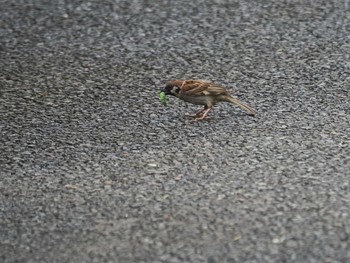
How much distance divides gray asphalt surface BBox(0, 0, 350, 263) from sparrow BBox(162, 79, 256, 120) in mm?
128

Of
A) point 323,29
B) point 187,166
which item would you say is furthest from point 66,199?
point 323,29

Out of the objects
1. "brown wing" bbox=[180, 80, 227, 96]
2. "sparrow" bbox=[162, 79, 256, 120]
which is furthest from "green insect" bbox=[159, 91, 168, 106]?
"brown wing" bbox=[180, 80, 227, 96]

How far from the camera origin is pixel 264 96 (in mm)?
5938

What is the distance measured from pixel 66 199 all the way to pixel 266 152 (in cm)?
118

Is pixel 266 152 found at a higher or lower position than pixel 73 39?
higher

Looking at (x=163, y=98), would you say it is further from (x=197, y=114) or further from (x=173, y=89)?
(x=197, y=114)

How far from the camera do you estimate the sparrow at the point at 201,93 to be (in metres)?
5.48

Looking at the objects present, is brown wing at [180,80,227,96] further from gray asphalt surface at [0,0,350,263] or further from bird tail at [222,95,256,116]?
gray asphalt surface at [0,0,350,263]

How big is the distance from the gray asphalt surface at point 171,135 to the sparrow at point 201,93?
0.13 metres

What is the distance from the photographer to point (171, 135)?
5406mm

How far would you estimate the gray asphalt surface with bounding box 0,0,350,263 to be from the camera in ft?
13.8

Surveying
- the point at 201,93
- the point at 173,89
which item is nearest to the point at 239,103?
the point at 201,93

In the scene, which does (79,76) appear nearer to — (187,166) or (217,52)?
(217,52)

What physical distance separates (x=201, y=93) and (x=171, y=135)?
318 millimetres
